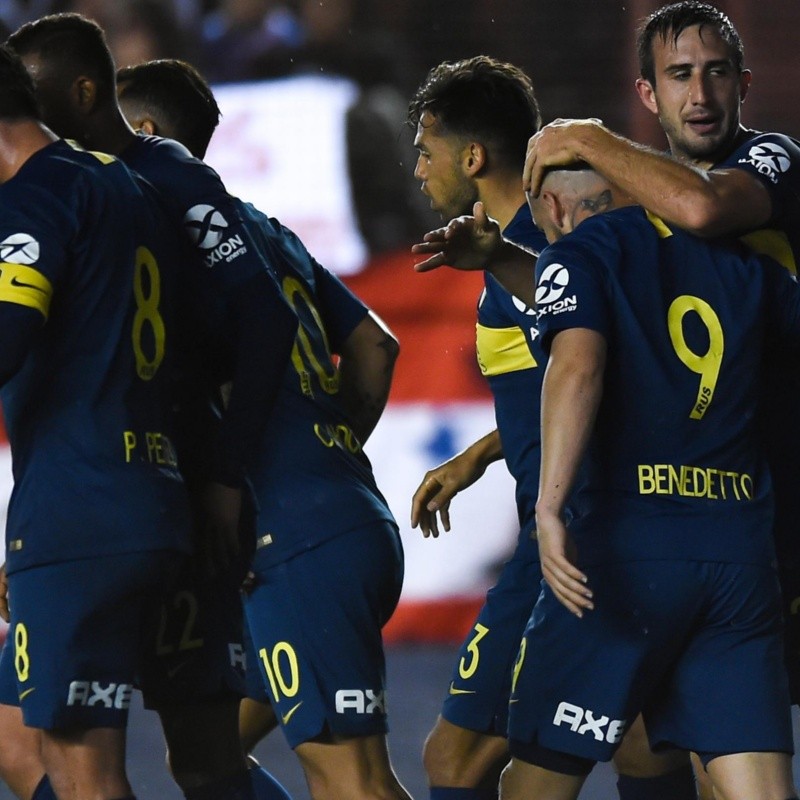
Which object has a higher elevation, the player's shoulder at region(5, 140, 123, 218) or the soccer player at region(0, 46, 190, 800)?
the player's shoulder at region(5, 140, 123, 218)

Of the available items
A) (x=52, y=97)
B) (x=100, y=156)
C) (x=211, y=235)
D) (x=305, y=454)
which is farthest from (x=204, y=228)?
→ (x=305, y=454)

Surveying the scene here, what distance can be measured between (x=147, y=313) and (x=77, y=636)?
23.8 inches

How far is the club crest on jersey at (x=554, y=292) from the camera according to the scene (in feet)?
9.00

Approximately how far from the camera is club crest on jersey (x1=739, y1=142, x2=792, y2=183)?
10.1ft

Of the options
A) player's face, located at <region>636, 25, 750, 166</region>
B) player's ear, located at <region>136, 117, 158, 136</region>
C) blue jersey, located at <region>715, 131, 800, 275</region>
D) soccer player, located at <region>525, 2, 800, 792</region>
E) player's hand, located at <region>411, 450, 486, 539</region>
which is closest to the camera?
soccer player, located at <region>525, 2, 800, 792</region>

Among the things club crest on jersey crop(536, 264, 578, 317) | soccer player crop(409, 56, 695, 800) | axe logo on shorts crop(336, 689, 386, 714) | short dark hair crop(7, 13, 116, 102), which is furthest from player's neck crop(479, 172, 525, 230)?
axe logo on shorts crop(336, 689, 386, 714)

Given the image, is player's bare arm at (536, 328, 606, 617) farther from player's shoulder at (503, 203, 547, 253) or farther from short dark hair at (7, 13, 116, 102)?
short dark hair at (7, 13, 116, 102)

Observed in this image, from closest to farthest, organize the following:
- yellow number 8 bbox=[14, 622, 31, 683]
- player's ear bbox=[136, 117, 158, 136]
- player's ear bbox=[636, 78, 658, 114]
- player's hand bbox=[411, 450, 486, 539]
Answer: yellow number 8 bbox=[14, 622, 31, 683] → player's ear bbox=[636, 78, 658, 114] → player's ear bbox=[136, 117, 158, 136] → player's hand bbox=[411, 450, 486, 539]

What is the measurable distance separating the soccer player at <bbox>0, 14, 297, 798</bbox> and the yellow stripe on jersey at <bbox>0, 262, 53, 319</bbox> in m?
0.48

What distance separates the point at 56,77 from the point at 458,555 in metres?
4.25

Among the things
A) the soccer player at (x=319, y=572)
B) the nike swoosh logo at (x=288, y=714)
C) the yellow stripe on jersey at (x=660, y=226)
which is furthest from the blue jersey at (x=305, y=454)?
the yellow stripe on jersey at (x=660, y=226)

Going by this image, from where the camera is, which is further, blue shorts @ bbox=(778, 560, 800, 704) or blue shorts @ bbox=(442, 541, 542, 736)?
blue shorts @ bbox=(442, 541, 542, 736)

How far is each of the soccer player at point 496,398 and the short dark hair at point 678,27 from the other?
41cm

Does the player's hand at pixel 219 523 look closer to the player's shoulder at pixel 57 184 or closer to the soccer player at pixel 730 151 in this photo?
the player's shoulder at pixel 57 184
